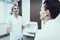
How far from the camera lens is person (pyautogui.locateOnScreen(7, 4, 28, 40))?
1908 mm

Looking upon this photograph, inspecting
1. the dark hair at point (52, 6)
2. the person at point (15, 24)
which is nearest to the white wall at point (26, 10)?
the person at point (15, 24)

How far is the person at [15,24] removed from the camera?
1.91 meters

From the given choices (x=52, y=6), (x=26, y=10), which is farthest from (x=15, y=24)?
(x=52, y=6)

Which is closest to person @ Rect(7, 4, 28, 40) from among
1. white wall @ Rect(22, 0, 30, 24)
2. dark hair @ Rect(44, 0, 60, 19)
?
white wall @ Rect(22, 0, 30, 24)

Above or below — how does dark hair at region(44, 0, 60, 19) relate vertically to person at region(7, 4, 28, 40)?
above

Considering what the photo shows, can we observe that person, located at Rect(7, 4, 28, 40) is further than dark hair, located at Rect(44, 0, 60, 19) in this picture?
Yes

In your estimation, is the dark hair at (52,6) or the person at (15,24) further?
the person at (15,24)

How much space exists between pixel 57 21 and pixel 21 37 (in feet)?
4.05

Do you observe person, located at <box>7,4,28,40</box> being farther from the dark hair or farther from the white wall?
the dark hair

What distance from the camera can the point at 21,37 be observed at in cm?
199

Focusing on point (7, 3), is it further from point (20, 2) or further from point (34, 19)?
point (34, 19)

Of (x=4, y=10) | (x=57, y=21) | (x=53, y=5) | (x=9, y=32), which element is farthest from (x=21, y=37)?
(x=57, y=21)

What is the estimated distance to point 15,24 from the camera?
1915 millimetres

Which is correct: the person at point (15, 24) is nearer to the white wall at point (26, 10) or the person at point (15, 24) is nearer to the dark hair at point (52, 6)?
the white wall at point (26, 10)
